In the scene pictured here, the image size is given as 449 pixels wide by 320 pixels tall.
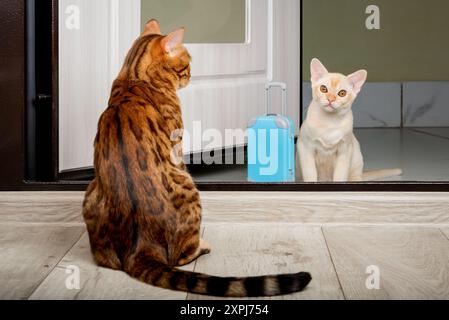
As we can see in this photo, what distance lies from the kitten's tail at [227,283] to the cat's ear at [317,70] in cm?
104

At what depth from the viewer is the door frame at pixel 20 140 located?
194 cm

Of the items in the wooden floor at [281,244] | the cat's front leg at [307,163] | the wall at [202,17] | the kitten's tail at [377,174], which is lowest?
the wooden floor at [281,244]

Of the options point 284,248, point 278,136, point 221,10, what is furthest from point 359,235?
point 221,10

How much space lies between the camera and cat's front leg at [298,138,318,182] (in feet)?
7.48

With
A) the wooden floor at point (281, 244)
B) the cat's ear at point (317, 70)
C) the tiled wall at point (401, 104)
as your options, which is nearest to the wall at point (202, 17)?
the cat's ear at point (317, 70)

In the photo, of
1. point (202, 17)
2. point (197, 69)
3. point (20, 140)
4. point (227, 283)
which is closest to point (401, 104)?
point (202, 17)

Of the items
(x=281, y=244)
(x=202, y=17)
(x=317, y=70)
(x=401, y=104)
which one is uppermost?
(x=202, y=17)

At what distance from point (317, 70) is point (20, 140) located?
907 millimetres

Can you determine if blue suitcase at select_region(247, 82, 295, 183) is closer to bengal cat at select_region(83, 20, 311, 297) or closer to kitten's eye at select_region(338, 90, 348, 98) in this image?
kitten's eye at select_region(338, 90, 348, 98)

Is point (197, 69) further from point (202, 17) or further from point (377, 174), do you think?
point (377, 174)

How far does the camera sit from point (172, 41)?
1.63 metres

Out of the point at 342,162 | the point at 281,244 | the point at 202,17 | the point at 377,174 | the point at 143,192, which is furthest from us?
the point at 202,17

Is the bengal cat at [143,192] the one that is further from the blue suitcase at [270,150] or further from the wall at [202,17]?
the wall at [202,17]

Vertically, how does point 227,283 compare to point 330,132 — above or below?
below
